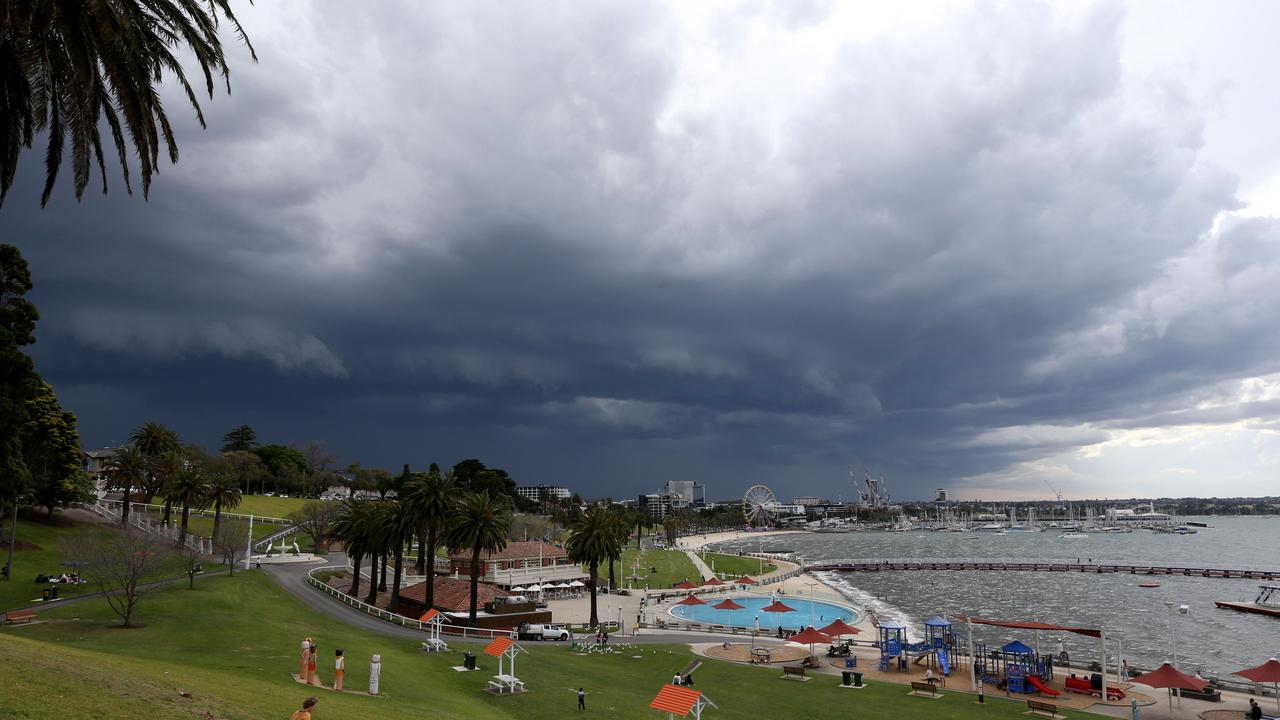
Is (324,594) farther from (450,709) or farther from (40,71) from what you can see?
(40,71)

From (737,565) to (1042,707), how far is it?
127 m

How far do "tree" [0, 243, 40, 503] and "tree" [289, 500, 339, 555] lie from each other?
4685cm

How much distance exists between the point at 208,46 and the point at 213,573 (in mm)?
63358

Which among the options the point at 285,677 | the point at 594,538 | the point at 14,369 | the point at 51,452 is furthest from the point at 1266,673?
the point at 51,452

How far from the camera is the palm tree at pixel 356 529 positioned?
7138cm

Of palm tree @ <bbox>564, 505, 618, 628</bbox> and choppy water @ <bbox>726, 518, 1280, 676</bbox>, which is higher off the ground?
palm tree @ <bbox>564, 505, 618, 628</bbox>

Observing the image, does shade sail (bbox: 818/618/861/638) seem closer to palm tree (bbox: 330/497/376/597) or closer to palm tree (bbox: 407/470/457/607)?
palm tree (bbox: 407/470/457/607)

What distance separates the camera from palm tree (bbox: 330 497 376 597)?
71375 mm

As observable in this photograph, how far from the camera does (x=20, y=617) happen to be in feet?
138

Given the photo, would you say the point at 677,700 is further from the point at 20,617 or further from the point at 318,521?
the point at 318,521

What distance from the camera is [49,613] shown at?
4566 cm

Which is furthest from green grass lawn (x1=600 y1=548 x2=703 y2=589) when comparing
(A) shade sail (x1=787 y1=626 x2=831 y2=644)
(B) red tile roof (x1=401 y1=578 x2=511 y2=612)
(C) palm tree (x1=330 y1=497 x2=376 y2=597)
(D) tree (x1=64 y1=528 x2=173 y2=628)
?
(D) tree (x1=64 y1=528 x2=173 y2=628)

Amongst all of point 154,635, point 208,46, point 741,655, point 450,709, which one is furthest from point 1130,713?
point 154,635

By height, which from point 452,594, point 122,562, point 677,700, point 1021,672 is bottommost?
point 452,594
